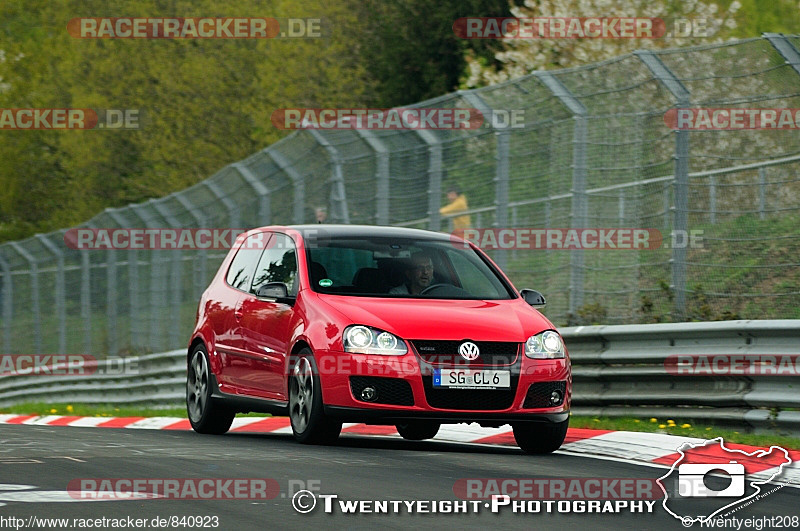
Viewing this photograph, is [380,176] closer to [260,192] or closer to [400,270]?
[260,192]

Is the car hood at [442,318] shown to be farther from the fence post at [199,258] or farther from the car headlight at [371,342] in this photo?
the fence post at [199,258]

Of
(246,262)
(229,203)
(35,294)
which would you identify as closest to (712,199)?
(246,262)

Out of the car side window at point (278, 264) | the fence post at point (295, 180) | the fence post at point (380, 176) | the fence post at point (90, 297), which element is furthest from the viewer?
the fence post at point (90, 297)

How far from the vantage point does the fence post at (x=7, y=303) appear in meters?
30.3

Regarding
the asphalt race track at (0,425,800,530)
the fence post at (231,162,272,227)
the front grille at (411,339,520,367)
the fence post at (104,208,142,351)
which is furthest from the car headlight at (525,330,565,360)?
the fence post at (104,208,142,351)

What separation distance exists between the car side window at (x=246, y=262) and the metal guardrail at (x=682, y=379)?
2534 mm

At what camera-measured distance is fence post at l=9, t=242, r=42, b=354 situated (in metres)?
28.2

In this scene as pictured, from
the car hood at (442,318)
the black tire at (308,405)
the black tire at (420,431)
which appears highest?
the car hood at (442,318)

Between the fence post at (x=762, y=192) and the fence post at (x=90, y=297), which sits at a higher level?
the fence post at (x=762, y=192)

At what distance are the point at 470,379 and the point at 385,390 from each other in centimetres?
55

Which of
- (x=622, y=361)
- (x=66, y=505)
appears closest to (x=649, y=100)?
(x=622, y=361)

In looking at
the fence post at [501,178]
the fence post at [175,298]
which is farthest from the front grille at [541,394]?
the fence post at [175,298]

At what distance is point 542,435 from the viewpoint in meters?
10.6

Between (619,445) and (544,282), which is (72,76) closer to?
(544,282)
